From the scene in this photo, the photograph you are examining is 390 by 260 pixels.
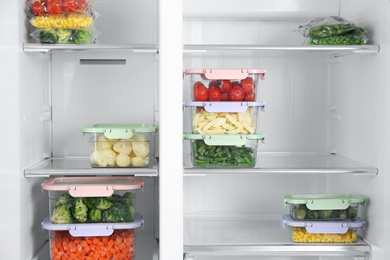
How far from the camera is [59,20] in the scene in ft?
7.84

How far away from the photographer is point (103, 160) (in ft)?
7.98

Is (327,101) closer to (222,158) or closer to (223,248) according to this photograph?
(222,158)

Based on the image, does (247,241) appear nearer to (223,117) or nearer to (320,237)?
(320,237)

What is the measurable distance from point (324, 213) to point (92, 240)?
3.25 feet

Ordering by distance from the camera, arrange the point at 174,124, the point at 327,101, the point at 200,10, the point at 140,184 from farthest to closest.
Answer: the point at 327,101 → the point at 200,10 → the point at 140,184 → the point at 174,124

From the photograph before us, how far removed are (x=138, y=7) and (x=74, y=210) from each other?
3.39 ft

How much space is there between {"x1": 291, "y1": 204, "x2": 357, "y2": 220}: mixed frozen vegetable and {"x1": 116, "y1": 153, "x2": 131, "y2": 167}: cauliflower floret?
2.41 ft

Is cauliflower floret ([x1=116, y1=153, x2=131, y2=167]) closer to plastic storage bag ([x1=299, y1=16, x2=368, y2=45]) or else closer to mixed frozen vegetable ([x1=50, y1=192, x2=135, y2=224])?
mixed frozen vegetable ([x1=50, y1=192, x2=135, y2=224])

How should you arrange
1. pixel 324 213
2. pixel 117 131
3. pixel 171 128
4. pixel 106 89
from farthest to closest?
pixel 106 89 < pixel 324 213 < pixel 117 131 < pixel 171 128

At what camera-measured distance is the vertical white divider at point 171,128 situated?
90.3 inches

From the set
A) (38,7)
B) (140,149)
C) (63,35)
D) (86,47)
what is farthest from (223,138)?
(38,7)

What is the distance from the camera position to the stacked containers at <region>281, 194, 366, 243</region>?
247cm

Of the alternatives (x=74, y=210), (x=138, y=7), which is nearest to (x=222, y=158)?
(x=74, y=210)

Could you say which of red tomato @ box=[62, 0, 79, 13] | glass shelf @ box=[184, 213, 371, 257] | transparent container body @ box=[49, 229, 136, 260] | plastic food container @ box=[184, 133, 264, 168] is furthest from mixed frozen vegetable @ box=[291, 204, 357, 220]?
red tomato @ box=[62, 0, 79, 13]
